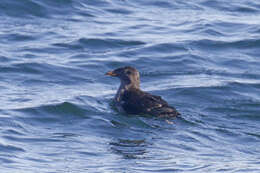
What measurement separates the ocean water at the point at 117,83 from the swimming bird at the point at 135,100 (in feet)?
0.58

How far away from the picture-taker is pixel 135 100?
44.1 ft

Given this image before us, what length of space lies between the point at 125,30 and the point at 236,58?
139 inches

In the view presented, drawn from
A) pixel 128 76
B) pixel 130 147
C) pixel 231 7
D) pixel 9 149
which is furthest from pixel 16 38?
pixel 9 149

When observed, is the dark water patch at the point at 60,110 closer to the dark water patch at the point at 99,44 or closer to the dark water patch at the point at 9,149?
the dark water patch at the point at 9,149

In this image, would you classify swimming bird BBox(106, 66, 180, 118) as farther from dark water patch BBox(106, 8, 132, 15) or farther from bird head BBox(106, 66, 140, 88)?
dark water patch BBox(106, 8, 132, 15)

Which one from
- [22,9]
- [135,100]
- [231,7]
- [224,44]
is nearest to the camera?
[135,100]

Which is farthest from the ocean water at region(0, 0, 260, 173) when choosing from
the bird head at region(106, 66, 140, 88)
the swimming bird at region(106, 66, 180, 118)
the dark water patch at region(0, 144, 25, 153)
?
the bird head at region(106, 66, 140, 88)

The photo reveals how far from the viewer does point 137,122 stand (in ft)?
41.6

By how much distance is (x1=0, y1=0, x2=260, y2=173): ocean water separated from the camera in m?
10.6

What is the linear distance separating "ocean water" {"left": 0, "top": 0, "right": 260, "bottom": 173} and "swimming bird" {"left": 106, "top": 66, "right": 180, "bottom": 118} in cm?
18

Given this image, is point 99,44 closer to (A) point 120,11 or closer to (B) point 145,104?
(A) point 120,11

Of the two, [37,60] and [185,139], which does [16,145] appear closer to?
[185,139]

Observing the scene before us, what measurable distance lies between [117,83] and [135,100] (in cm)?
260

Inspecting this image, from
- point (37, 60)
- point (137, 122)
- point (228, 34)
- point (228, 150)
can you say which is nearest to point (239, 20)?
point (228, 34)
